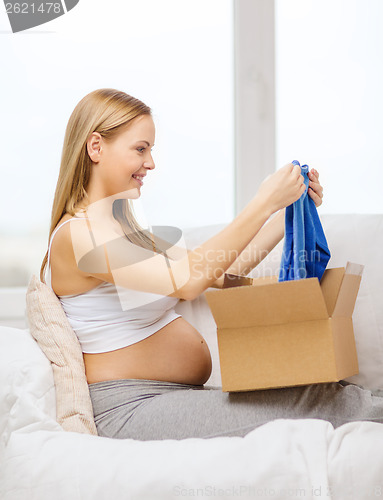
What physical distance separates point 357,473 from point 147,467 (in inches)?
12.8

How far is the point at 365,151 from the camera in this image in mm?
2014

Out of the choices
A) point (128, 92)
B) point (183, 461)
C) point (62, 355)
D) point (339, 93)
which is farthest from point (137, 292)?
point (339, 93)

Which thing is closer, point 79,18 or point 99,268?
point 99,268

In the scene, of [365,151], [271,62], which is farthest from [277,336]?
[271,62]

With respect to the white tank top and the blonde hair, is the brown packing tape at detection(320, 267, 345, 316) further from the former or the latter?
the blonde hair

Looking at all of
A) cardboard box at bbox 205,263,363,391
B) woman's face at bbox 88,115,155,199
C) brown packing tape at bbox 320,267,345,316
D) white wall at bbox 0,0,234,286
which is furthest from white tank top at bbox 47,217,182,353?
white wall at bbox 0,0,234,286

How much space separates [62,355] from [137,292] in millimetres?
210

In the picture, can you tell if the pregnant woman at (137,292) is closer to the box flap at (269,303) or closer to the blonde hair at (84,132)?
the blonde hair at (84,132)

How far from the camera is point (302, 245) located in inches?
43.0

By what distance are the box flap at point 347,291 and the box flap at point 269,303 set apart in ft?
0.23

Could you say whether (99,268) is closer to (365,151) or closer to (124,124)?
(124,124)

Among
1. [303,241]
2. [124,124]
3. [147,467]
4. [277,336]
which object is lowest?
[147,467]

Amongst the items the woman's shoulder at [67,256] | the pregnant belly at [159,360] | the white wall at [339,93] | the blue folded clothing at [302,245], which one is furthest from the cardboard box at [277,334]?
the white wall at [339,93]

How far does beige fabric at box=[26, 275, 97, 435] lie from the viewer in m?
1.05
